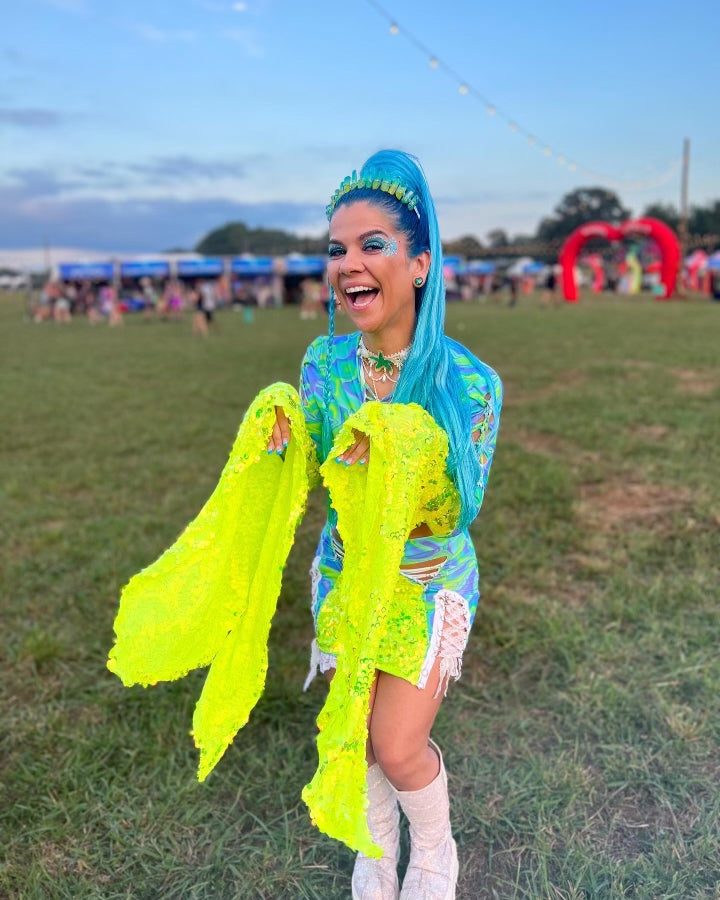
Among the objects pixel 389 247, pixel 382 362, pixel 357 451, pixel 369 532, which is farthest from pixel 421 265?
pixel 369 532

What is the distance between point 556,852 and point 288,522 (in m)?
1.31

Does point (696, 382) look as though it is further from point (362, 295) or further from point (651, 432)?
point (362, 295)

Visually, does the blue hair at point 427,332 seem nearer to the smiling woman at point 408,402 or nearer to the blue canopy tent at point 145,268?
the smiling woman at point 408,402

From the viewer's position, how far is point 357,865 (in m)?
2.01

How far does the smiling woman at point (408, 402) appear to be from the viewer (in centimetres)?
174

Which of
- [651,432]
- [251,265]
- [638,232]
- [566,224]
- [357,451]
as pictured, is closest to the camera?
[357,451]

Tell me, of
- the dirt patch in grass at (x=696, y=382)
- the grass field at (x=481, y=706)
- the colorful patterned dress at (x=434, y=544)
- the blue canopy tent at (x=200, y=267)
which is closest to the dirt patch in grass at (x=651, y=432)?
the grass field at (x=481, y=706)

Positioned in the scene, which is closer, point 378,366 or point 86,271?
point 378,366

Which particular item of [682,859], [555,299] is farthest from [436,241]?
[555,299]

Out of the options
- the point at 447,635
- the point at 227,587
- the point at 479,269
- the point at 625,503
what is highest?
the point at 479,269

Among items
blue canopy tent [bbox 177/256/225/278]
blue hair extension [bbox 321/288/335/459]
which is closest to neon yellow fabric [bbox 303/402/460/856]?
blue hair extension [bbox 321/288/335/459]

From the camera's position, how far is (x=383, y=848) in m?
1.97

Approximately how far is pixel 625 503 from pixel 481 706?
2471 millimetres

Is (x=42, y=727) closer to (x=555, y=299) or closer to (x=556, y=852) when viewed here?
(x=556, y=852)
